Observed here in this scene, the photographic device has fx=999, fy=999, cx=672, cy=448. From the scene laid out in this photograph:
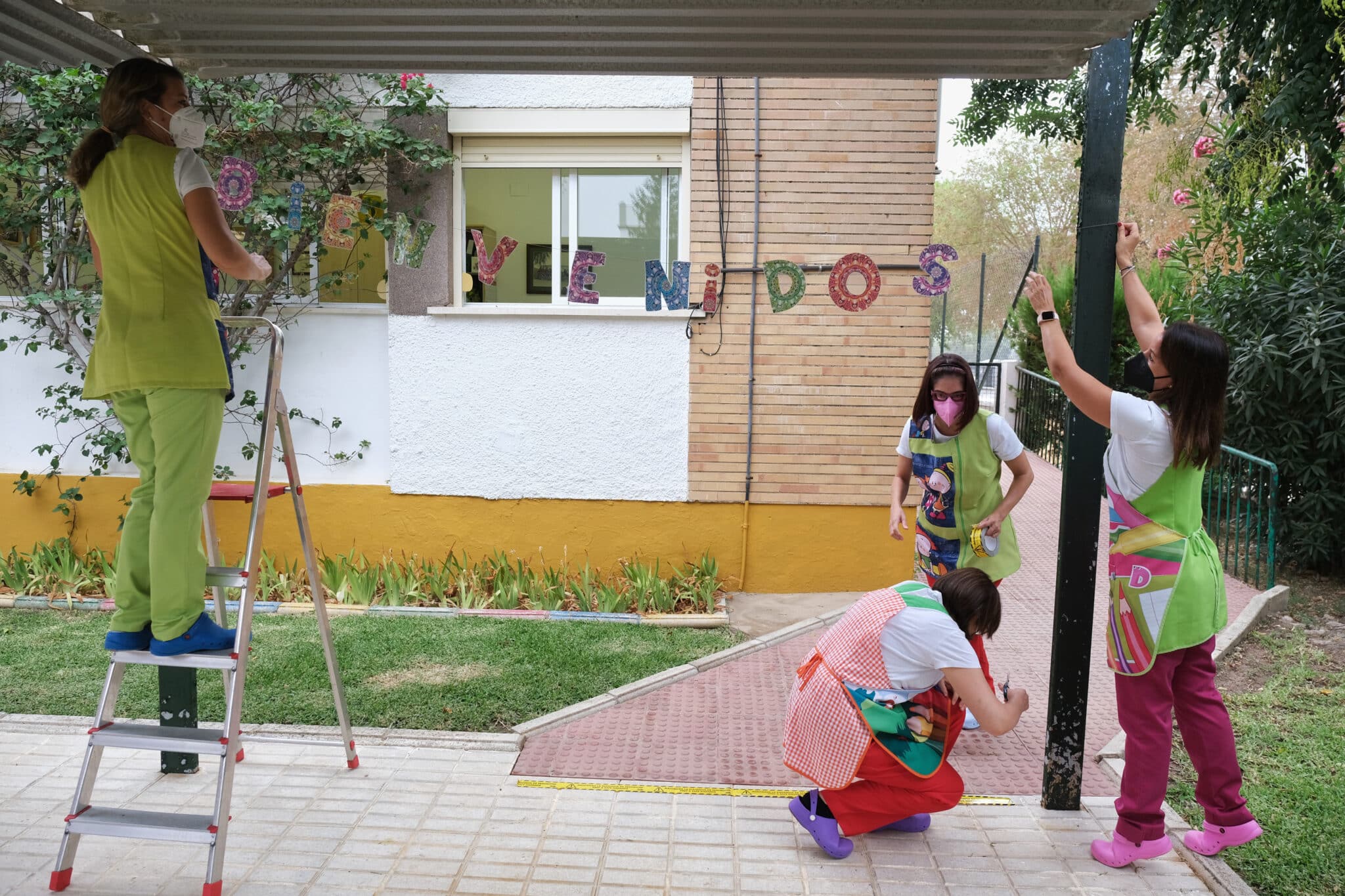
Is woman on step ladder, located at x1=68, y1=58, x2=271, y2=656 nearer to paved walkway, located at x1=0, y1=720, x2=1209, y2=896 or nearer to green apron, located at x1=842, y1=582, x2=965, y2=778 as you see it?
paved walkway, located at x1=0, y1=720, x2=1209, y2=896

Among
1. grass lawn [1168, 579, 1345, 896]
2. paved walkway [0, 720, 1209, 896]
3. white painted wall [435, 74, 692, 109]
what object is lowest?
grass lawn [1168, 579, 1345, 896]

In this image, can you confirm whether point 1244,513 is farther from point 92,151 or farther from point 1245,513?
point 92,151

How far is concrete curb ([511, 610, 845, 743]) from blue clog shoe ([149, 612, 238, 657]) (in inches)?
64.7

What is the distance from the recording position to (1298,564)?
9039 millimetres

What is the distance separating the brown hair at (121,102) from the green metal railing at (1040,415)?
12.5 meters

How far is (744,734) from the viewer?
16.5ft

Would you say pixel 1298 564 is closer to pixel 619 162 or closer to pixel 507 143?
pixel 619 162

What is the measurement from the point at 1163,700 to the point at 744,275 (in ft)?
16.5

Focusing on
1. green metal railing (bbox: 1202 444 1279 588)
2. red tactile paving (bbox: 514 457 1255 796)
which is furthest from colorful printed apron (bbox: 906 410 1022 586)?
green metal railing (bbox: 1202 444 1279 588)

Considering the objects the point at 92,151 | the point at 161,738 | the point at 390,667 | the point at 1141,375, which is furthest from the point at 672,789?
the point at 92,151

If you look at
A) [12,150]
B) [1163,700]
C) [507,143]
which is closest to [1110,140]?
[1163,700]

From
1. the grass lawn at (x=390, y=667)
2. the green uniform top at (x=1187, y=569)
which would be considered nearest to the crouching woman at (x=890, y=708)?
the green uniform top at (x=1187, y=569)

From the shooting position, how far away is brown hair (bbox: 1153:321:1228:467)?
334cm

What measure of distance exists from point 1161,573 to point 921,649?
0.87 m
